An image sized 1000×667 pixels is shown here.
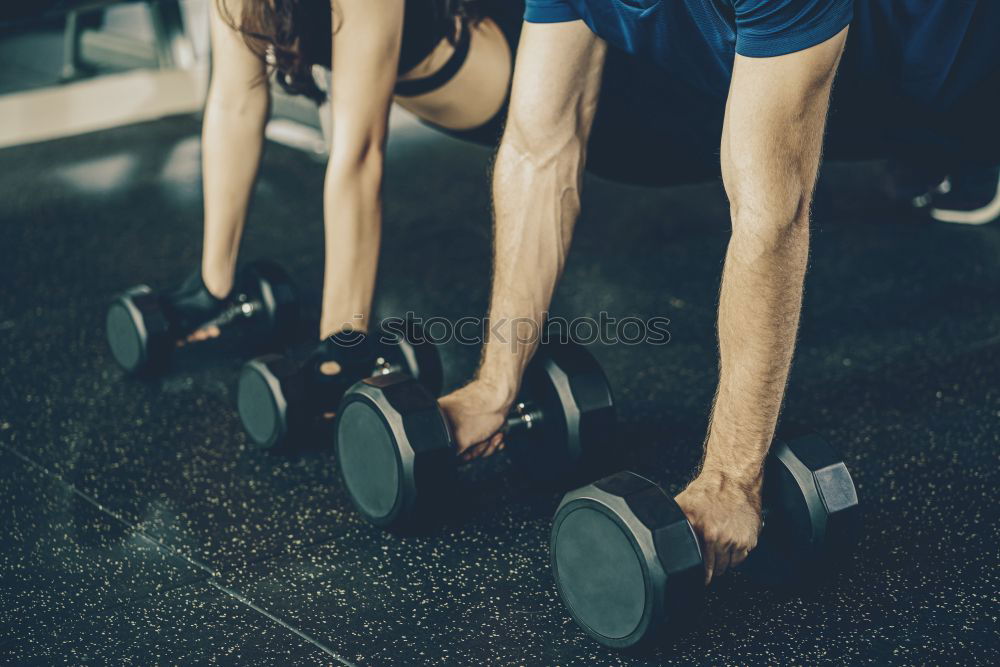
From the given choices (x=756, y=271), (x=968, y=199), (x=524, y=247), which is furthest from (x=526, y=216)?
(x=968, y=199)

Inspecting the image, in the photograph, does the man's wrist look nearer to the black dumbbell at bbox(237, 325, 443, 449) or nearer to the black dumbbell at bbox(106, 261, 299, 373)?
the black dumbbell at bbox(237, 325, 443, 449)

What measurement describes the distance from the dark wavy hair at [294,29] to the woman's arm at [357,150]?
4 cm

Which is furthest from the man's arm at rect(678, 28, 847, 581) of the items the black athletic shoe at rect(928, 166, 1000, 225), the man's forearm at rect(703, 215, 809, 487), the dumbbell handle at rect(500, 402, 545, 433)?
the black athletic shoe at rect(928, 166, 1000, 225)

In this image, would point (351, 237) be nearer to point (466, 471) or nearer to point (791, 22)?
point (466, 471)

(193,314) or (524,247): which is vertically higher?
(524,247)

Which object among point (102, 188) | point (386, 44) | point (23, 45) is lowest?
point (23, 45)

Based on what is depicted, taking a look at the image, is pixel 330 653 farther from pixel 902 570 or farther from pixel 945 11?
pixel 945 11

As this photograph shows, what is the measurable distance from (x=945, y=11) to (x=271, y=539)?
0.83 metres

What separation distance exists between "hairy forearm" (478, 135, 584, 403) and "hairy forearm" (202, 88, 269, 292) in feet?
1.55

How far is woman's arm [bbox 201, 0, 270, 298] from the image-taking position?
→ 1377mm

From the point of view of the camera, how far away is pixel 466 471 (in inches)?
47.2

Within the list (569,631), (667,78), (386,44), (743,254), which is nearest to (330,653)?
(569,631)

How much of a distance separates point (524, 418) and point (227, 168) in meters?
0.60

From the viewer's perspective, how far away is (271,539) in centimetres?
108
